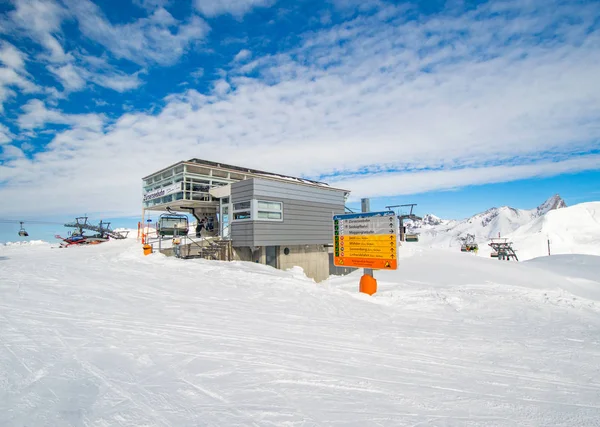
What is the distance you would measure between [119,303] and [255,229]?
967 centimetres

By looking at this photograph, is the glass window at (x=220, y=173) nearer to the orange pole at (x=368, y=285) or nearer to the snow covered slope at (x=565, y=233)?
the orange pole at (x=368, y=285)

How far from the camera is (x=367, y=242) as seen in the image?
1085 centimetres

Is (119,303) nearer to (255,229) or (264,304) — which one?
(264,304)

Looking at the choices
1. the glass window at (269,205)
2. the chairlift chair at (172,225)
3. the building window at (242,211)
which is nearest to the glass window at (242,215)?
the building window at (242,211)

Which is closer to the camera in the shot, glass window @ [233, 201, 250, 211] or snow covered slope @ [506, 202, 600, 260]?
glass window @ [233, 201, 250, 211]

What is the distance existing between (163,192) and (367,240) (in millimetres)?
13920

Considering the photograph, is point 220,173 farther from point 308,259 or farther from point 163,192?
point 308,259

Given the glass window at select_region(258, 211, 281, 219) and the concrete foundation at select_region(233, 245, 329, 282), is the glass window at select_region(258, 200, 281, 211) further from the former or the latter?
the concrete foundation at select_region(233, 245, 329, 282)

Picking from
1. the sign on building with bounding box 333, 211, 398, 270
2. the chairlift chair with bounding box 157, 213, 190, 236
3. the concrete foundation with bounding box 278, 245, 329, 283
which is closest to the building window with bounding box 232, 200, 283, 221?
the concrete foundation with bounding box 278, 245, 329, 283

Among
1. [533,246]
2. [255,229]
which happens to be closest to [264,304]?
Result: [255,229]

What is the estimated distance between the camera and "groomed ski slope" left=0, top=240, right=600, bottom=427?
276 centimetres

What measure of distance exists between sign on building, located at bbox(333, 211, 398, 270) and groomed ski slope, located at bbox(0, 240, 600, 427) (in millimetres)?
2204

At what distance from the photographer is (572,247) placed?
8162 centimetres

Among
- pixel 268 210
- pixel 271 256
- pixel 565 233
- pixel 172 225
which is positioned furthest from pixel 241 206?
pixel 565 233
